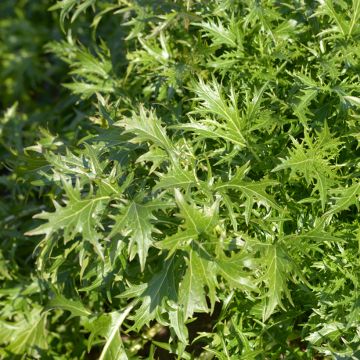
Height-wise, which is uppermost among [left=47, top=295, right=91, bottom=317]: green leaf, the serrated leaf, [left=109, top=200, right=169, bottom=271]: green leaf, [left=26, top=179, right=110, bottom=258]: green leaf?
[left=26, top=179, right=110, bottom=258]: green leaf

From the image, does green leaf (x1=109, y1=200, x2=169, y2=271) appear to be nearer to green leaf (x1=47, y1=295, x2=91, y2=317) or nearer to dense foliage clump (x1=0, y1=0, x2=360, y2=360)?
dense foliage clump (x1=0, y1=0, x2=360, y2=360)

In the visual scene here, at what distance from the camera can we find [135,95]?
7.50ft

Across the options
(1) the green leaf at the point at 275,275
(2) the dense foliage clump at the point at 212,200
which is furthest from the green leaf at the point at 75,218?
(1) the green leaf at the point at 275,275

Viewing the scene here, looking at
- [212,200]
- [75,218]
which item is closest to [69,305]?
[75,218]

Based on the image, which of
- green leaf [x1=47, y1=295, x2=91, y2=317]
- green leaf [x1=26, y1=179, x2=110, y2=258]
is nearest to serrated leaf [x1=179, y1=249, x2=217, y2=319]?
green leaf [x1=26, y1=179, x2=110, y2=258]

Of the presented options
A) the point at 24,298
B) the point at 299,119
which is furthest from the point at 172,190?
the point at 24,298

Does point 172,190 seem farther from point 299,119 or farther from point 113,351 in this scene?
point 113,351

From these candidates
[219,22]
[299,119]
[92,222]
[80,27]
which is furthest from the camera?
[80,27]

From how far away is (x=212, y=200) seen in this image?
5.32 ft

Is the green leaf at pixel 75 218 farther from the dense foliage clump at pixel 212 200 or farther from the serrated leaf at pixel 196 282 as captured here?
the serrated leaf at pixel 196 282

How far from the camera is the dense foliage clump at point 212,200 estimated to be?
1.58 metres

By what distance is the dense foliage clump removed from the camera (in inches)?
62.2

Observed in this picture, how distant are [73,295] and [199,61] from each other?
884mm

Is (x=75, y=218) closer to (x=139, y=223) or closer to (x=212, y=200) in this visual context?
(x=139, y=223)
